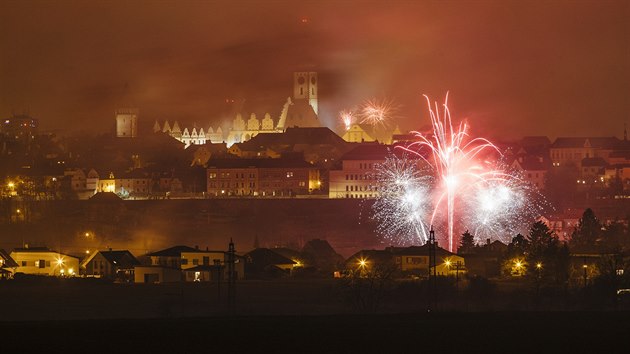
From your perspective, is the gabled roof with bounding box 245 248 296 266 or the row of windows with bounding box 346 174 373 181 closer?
the gabled roof with bounding box 245 248 296 266

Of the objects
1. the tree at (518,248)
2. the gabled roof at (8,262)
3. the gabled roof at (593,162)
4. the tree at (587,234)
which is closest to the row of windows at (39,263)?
the gabled roof at (8,262)

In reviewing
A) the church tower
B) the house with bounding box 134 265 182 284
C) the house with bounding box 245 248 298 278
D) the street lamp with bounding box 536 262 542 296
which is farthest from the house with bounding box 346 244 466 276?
the church tower

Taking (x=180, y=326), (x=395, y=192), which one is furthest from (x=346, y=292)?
(x=395, y=192)

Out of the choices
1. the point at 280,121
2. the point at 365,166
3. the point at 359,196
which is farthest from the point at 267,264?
the point at 280,121

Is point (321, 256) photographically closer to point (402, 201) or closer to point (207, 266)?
point (207, 266)

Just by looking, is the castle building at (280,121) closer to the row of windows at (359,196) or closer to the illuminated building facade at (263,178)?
the illuminated building facade at (263,178)

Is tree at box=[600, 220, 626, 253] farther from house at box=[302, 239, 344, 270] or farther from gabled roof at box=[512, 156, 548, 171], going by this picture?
gabled roof at box=[512, 156, 548, 171]
